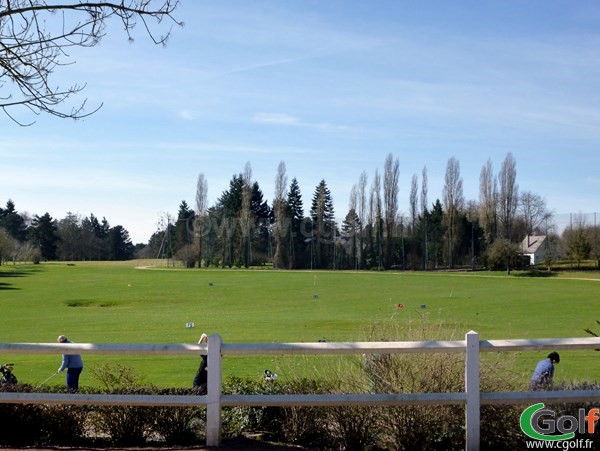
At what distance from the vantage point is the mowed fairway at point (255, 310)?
2327cm

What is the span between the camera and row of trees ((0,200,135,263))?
12381cm

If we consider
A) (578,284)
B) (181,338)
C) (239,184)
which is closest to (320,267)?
(239,184)

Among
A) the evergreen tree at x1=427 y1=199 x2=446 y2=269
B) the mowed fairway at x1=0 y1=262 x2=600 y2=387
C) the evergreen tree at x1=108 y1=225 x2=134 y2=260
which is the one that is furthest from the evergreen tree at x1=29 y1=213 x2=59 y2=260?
the evergreen tree at x1=427 y1=199 x2=446 y2=269

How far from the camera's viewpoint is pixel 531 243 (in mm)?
114188

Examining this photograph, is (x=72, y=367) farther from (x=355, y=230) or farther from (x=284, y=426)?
(x=355, y=230)

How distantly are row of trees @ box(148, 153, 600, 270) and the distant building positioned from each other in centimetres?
159

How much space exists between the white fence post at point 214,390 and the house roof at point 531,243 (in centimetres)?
10864

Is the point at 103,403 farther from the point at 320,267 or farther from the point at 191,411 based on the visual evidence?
the point at 320,267

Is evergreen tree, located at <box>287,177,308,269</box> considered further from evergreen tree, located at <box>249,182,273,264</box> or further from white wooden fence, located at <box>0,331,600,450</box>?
white wooden fence, located at <box>0,331,600,450</box>

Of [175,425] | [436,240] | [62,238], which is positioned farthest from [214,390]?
[62,238]

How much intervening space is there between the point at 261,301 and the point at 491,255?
44.9 meters

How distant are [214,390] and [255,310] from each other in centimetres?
4393

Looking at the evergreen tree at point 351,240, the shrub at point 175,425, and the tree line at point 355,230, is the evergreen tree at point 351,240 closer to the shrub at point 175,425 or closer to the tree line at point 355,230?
the tree line at point 355,230

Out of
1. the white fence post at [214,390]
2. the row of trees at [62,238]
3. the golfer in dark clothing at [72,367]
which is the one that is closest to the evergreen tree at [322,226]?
the row of trees at [62,238]
